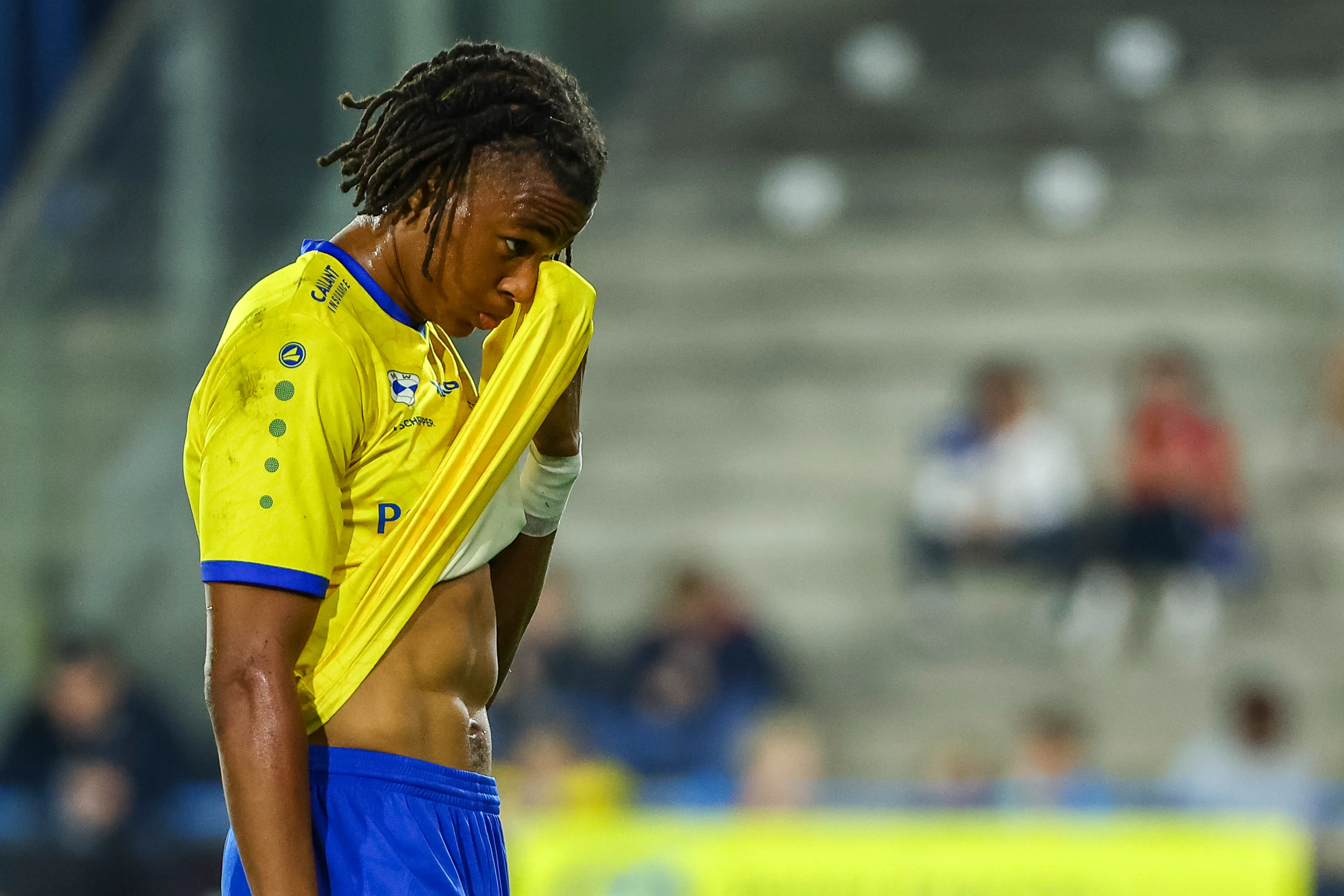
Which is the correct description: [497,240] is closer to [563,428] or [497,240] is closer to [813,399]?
[563,428]

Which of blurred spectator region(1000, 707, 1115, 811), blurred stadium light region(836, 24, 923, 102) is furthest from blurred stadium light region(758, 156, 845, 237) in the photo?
blurred spectator region(1000, 707, 1115, 811)

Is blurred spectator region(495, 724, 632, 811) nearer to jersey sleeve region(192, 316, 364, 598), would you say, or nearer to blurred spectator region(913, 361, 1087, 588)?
blurred spectator region(913, 361, 1087, 588)

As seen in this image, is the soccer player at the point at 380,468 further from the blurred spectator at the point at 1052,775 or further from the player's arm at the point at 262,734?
the blurred spectator at the point at 1052,775

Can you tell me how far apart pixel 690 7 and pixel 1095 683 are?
15.8 feet

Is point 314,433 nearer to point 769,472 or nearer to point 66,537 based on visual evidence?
point 66,537

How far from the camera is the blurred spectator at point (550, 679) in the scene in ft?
24.5

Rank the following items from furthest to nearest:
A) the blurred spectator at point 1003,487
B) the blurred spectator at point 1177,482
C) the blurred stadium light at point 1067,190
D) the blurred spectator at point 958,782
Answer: the blurred stadium light at point 1067,190
the blurred spectator at point 1003,487
the blurred spectator at point 1177,482
the blurred spectator at point 958,782

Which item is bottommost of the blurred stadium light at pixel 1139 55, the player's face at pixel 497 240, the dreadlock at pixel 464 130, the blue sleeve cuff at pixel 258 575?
the blue sleeve cuff at pixel 258 575

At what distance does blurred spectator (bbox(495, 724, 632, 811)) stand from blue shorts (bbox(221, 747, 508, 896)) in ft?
15.0

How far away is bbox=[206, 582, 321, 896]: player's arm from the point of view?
6.21ft

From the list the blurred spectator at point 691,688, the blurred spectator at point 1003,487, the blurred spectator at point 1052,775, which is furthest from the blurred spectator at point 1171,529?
the blurred spectator at point 691,688

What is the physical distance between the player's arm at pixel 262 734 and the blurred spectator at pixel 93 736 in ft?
15.3

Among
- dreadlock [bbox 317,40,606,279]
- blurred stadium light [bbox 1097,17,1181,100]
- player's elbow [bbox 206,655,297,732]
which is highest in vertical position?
blurred stadium light [bbox 1097,17,1181,100]

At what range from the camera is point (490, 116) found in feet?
6.82
